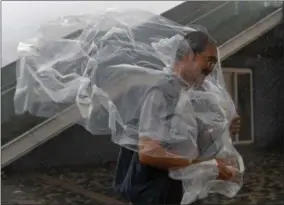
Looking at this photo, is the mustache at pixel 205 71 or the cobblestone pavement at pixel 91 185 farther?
the cobblestone pavement at pixel 91 185

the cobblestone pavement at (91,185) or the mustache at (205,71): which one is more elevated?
the mustache at (205,71)

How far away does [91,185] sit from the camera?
201 inches

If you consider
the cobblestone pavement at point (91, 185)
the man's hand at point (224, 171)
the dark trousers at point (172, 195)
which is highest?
the man's hand at point (224, 171)

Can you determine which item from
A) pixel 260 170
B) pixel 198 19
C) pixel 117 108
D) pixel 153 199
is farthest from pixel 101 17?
pixel 260 170

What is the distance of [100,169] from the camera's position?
5094 millimetres

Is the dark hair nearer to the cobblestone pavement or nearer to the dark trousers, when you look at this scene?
the dark trousers

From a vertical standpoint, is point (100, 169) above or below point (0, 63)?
below

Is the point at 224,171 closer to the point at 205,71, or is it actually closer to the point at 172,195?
the point at 172,195

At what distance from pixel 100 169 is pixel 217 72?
300 cm

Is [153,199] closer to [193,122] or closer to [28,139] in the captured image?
[193,122]

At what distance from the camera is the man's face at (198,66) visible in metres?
2.01

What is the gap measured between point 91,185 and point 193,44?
10.9ft

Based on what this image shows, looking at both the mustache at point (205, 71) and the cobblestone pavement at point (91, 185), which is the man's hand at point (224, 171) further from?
the cobblestone pavement at point (91, 185)

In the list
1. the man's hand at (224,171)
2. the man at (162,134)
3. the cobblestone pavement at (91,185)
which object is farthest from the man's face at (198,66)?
the cobblestone pavement at (91,185)
